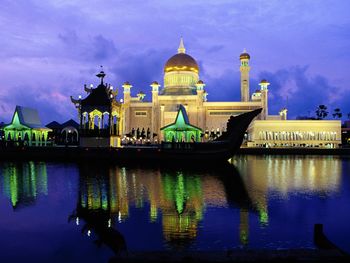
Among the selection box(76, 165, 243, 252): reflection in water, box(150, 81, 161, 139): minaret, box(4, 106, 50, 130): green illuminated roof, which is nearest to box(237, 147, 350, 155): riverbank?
box(150, 81, 161, 139): minaret

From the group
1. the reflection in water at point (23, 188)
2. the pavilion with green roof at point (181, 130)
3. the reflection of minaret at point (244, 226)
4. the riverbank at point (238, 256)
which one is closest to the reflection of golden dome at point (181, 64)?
the pavilion with green roof at point (181, 130)

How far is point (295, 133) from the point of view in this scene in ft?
169

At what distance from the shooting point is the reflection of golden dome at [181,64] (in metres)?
60.8

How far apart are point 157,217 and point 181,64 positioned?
5452 cm

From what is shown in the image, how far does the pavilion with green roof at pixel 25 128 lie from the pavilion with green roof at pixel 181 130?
40.5ft

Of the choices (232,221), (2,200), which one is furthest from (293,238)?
(2,200)

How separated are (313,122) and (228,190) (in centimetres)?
4344

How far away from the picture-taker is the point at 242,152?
129 ft

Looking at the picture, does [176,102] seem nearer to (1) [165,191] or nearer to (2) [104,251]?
(1) [165,191]

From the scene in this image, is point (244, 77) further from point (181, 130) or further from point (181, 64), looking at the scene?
point (181, 130)

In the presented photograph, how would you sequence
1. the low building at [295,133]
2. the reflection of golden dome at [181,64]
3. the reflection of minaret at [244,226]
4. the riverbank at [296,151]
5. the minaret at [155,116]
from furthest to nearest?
the reflection of golden dome at [181,64], the minaret at [155,116], the low building at [295,133], the riverbank at [296,151], the reflection of minaret at [244,226]

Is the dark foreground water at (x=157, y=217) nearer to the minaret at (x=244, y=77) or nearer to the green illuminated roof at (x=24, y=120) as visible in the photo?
the green illuminated roof at (x=24, y=120)

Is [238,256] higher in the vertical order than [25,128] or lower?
lower

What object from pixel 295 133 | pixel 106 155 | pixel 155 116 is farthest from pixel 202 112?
pixel 106 155
